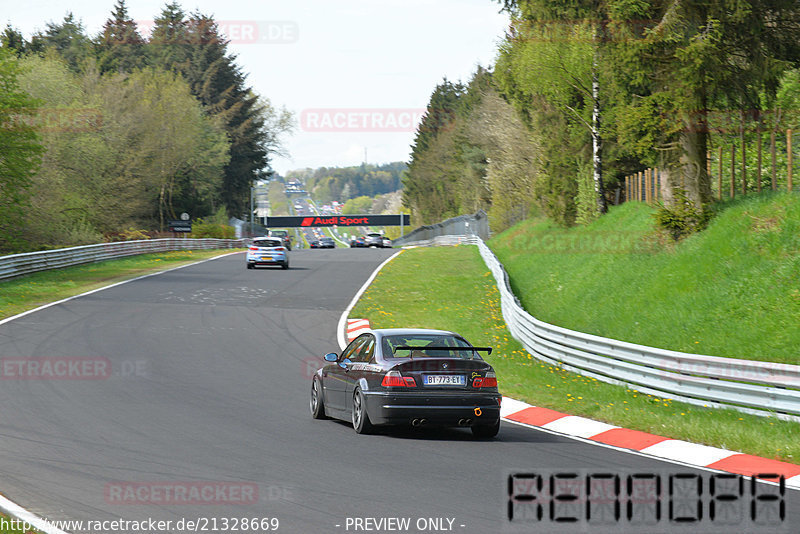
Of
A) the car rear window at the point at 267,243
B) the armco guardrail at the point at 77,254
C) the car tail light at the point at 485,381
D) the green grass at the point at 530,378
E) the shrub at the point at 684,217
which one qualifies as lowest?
the green grass at the point at 530,378

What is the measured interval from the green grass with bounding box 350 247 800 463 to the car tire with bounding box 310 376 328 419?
365cm

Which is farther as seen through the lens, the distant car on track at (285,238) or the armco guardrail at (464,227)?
the armco guardrail at (464,227)

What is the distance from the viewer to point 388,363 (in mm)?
11789

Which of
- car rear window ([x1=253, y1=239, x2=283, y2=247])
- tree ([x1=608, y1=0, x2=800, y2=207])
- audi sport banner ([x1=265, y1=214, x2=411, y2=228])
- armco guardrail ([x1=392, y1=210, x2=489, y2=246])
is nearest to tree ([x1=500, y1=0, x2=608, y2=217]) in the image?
tree ([x1=608, y1=0, x2=800, y2=207])

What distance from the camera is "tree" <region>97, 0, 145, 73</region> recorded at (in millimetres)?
97075

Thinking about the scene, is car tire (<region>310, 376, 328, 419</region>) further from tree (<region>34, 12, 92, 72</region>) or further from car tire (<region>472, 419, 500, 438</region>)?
tree (<region>34, 12, 92, 72</region>)

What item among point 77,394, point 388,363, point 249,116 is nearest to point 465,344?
point 388,363

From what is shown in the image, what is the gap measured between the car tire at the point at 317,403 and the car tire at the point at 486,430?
258 centimetres

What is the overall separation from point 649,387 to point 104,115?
Answer: 5439 cm

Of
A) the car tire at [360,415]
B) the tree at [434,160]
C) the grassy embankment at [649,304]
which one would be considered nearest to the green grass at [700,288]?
the grassy embankment at [649,304]

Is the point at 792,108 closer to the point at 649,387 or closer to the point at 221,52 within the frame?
the point at 649,387

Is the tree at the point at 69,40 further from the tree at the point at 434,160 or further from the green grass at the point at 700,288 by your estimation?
the green grass at the point at 700,288

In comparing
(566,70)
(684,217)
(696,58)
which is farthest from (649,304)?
(566,70)

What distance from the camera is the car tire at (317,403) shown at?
13.4 meters
